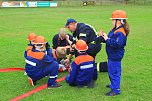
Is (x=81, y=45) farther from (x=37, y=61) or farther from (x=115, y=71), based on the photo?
(x=37, y=61)

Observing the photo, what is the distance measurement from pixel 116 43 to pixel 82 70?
1.30 meters

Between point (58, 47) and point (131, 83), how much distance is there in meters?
2.33

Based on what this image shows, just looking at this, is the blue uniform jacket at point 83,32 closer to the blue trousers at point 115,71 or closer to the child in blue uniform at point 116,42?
the child in blue uniform at point 116,42

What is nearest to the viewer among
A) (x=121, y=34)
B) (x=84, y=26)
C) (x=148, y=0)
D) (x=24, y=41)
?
(x=121, y=34)

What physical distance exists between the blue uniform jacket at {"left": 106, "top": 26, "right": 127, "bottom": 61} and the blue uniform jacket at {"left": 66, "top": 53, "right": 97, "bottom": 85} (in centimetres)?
77

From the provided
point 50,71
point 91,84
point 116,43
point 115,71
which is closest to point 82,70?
point 91,84

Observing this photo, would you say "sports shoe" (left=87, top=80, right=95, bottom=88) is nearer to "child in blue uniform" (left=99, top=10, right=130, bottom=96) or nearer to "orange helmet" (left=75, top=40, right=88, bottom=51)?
"child in blue uniform" (left=99, top=10, right=130, bottom=96)

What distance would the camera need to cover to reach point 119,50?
6.88 metres

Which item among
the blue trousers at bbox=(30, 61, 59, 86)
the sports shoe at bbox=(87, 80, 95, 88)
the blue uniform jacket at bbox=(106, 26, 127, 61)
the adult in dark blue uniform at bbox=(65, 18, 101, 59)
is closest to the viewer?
the blue uniform jacket at bbox=(106, 26, 127, 61)

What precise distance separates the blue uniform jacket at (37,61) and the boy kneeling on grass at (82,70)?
0.62 m

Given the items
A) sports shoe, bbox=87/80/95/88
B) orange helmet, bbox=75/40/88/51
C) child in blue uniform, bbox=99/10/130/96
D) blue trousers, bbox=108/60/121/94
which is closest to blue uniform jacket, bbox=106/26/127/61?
child in blue uniform, bbox=99/10/130/96

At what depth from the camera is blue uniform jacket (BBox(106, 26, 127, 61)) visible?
261 inches

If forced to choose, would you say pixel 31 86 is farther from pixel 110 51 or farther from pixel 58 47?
pixel 110 51

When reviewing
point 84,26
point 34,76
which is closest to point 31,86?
point 34,76
